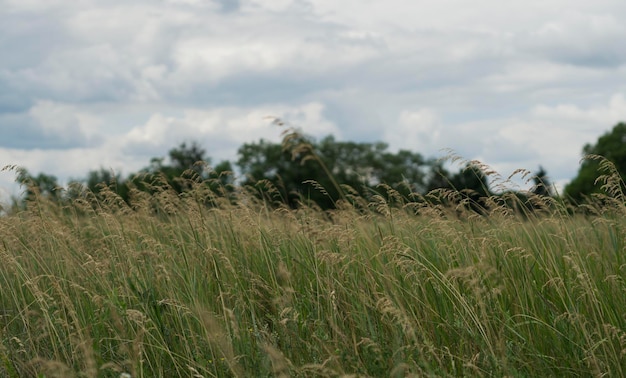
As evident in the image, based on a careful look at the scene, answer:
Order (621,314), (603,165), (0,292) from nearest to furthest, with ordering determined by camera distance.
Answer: (621,314)
(603,165)
(0,292)

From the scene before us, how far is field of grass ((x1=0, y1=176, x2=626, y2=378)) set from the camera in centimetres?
350

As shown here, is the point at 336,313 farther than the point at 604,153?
No

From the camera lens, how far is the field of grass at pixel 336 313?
3502mm

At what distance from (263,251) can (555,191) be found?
2.17 meters

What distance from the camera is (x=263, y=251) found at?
500cm

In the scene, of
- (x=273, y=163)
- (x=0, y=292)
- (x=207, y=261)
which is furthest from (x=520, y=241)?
(x=273, y=163)

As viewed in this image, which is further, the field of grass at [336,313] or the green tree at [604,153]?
the green tree at [604,153]

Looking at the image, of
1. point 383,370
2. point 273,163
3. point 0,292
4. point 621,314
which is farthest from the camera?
point 273,163

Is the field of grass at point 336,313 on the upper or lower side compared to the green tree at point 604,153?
upper

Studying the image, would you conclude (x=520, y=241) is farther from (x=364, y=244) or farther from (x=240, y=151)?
(x=240, y=151)

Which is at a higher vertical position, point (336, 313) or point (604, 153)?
point (336, 313)

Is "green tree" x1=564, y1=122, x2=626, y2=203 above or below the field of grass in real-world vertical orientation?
below

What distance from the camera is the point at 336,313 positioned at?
396cm

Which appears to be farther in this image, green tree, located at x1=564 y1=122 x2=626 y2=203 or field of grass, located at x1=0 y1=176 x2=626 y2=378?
green tree, located at x1=564 y1=122 x2=626 y2=203
